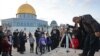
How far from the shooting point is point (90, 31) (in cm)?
720

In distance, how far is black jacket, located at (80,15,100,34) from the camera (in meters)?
6.98

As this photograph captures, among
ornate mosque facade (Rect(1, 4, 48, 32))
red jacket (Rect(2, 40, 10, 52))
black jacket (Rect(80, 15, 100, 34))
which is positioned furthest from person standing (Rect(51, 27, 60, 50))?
ornate mosque facade (Rect(1, 4, 48, 32))

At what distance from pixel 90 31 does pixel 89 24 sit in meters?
0.20

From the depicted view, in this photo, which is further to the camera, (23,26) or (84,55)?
(23,26)

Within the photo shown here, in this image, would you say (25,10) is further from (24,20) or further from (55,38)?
(55,38)

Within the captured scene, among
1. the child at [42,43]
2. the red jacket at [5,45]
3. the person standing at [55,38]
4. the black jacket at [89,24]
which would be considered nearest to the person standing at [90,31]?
the black jacket at [89,24]

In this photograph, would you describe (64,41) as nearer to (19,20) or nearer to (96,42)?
(96,42)

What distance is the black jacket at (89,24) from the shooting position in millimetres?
6984

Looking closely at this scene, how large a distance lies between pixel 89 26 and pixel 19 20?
313ft

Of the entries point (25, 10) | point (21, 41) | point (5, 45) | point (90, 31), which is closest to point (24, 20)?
point (25, 10)

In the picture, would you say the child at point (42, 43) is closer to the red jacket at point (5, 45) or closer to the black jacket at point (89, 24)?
the red jacket at point (5, 45)

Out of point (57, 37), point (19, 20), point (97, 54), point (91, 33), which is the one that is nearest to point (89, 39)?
point (91, 33)

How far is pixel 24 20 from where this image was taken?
103000 mm

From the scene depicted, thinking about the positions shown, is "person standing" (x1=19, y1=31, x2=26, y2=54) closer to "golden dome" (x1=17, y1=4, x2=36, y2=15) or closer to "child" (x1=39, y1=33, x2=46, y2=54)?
"child" (x1=39, y1=33, x2=46, y2=54)
